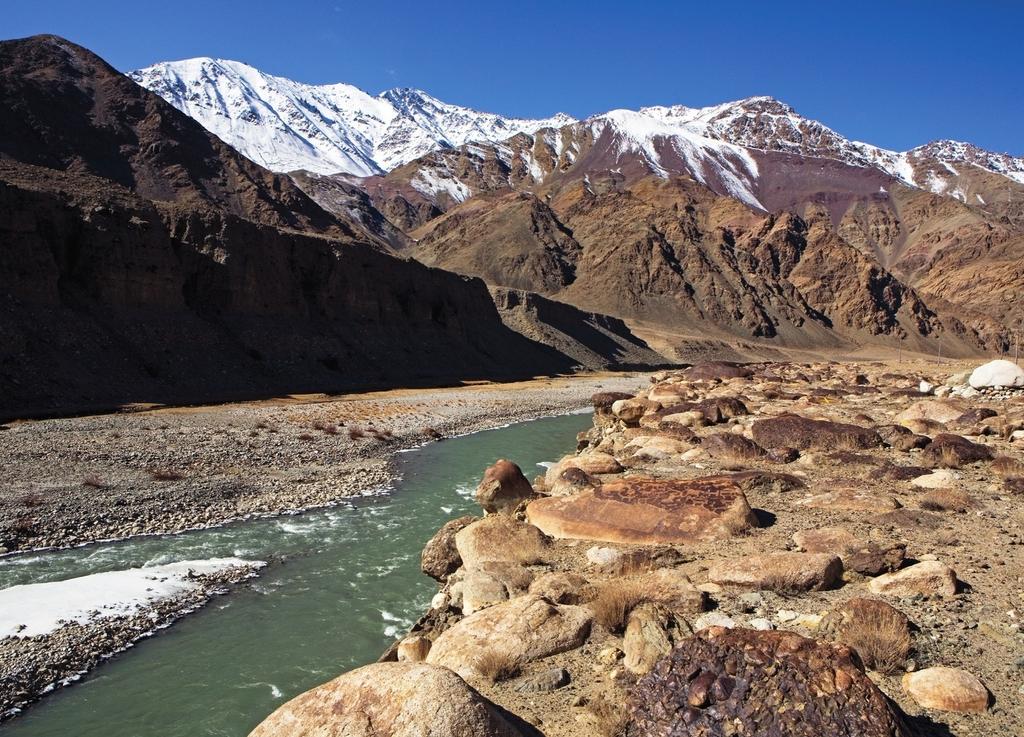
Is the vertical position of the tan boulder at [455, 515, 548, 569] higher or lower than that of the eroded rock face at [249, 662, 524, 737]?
lower

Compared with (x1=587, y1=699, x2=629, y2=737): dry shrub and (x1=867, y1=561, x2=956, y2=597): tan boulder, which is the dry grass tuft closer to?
(x1=867, y1=561, x2=956, y2=597): tan boulder

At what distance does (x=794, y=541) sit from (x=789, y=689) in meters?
4.58

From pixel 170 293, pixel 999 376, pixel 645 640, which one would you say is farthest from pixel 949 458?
pixel 170 293

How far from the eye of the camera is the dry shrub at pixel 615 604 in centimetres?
616

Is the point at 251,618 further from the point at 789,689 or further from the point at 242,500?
the point at 789,689

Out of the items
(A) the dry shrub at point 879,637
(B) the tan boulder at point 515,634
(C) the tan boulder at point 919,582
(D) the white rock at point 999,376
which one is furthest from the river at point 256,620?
(D) the white rock at point 999,376

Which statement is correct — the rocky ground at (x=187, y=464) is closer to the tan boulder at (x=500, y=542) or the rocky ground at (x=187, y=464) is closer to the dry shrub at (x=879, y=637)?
the tan boulder at (x=500, y=542)

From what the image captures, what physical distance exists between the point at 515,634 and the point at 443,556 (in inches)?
176

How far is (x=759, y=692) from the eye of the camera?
4.04m

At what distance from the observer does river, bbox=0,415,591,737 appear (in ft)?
24.7

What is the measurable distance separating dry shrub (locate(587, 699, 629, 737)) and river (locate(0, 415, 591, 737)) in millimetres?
4268

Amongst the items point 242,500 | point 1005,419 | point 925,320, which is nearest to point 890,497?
point 1005,419

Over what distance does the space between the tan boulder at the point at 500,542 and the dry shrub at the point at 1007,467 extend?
7996 mm

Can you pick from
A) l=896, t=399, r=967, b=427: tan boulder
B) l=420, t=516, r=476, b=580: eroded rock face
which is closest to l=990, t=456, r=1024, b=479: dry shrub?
l=896, t=399, r=967, b=427: tan boulder
